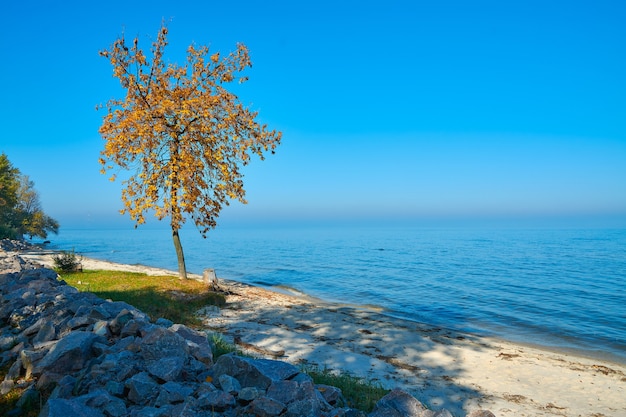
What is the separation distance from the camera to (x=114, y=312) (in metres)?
7.80

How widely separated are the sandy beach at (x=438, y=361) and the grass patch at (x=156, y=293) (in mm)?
807

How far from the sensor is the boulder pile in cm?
423

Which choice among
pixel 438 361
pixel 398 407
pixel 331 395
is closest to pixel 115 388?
pixel 331 395

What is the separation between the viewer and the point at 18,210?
235 feet

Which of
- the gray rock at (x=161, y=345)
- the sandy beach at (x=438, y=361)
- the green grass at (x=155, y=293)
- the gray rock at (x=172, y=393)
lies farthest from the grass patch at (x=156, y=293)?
the gray rock at (x=172, y=393)

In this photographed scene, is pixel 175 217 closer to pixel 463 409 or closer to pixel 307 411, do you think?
pixel 463 409

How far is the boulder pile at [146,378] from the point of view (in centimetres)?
423

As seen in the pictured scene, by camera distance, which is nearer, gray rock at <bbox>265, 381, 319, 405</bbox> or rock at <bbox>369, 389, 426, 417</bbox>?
rock at <bbox>369, 389, 426, 417</bbox>

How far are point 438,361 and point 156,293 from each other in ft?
34.6

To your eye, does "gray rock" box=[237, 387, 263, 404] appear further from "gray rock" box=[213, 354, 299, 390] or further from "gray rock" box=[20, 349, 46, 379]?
"gray rock" box=[20, 349, 46, 379]

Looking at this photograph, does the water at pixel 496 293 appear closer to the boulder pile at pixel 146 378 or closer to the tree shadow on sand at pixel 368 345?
the tree shadow on sand at pixel 368 345

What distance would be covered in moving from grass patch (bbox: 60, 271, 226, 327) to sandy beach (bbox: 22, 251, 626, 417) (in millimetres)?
807

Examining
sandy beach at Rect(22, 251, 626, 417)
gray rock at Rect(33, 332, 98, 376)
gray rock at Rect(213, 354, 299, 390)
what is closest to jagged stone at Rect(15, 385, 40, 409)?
gray rock at Rect(33, 332, 98, 376)

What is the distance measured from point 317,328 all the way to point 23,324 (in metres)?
9.21
